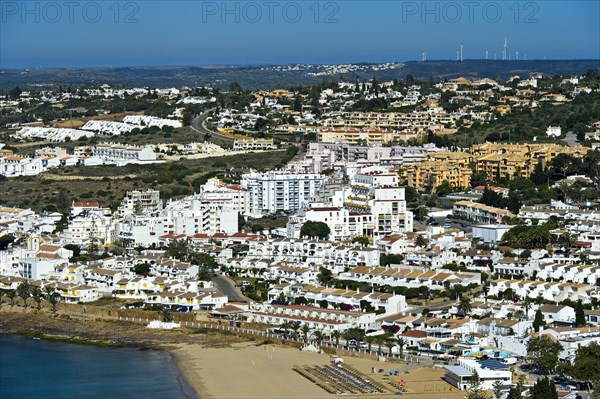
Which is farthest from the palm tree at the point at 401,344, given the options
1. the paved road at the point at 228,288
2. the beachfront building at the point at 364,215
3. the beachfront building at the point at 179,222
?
the beachfront building at the point at 179,222

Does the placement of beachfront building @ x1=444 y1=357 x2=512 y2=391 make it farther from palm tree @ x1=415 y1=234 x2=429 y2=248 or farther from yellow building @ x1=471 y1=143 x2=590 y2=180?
yellow building @ x1=471 y1=143 x2=590 y2=180

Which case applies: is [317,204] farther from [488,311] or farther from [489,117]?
[489,117]

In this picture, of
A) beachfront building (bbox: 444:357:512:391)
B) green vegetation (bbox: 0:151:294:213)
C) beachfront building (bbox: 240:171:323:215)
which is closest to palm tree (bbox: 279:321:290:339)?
beachfront building (bbox: 444:357:512:391)

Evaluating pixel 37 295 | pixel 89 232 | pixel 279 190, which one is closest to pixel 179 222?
pixel 89 232

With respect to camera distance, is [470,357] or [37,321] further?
[37,321]

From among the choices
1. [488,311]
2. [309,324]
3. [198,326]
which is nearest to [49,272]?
[198,326]

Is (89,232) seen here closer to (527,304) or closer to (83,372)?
(83,372)
